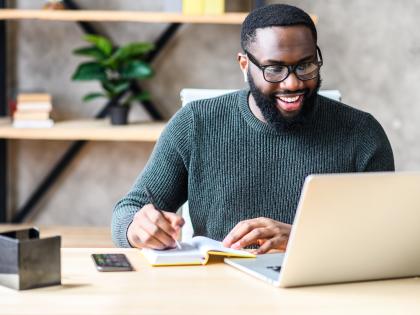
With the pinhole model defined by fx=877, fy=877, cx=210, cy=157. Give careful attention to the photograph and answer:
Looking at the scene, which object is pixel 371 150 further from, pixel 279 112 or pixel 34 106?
pixel 34 106

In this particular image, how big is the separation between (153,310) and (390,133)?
239 centimetres

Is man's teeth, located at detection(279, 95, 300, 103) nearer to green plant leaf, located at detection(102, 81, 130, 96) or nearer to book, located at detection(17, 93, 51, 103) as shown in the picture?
green plant leaf, located at detection(102, 81, 130, 96)

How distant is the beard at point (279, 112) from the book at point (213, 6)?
1242mm

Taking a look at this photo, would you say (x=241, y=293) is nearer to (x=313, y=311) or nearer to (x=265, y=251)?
(x=313, y=311)

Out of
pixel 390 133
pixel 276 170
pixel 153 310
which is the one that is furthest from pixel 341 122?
pixel 390 133

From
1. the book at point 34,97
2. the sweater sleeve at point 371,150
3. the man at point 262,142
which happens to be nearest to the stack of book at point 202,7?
the book at point 34,97

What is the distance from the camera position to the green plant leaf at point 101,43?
10.7 feet

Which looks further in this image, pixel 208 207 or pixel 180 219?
pixel 208 207

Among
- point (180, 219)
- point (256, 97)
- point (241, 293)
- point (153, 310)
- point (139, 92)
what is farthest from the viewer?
point (139, 92)

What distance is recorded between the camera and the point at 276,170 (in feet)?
6.70

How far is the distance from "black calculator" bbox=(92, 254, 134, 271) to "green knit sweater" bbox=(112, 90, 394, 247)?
Answer: 35cm

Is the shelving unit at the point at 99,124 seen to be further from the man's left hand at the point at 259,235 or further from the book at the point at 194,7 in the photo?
the man's left hand at the point at 259,235

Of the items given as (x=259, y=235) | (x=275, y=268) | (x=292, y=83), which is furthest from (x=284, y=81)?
(x=275, y=268)

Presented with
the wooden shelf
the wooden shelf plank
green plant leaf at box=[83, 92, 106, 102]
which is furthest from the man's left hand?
A: green plant leaf at box=[83, 92, 106, 102]
